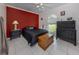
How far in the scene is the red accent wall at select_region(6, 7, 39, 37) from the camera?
7.43 feet

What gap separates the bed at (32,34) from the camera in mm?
2289

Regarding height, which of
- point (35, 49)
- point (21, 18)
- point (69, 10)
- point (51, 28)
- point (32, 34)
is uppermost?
point (69, 10)

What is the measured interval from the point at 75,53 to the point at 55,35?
51cm

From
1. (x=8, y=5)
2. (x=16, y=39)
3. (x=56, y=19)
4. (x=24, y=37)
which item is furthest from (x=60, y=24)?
(x=8, y=5)

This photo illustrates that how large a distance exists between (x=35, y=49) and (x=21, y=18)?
66 cm

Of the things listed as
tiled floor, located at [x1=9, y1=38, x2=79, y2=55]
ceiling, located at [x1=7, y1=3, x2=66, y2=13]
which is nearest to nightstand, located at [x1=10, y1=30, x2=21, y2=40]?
tiled floor, located at [x1=9, y1=38, x2=79, y2=55]

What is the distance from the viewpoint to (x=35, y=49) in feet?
7.44

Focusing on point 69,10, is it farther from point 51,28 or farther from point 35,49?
point 35,49

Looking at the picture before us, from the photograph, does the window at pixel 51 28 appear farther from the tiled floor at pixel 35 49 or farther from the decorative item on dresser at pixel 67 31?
the tiled floor at pixel 35 49

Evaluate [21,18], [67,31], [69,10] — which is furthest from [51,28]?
[21,18]

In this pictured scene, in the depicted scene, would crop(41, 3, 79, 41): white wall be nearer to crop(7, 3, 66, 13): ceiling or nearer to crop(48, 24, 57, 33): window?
crop(7, 3, 66, 13): ceiling

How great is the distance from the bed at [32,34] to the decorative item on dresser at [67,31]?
281 mm

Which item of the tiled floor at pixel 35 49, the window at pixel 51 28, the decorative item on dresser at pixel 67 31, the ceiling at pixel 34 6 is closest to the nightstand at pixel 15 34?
the tiled floor at pixel 35 49

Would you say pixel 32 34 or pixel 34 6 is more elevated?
pixel 34 6
